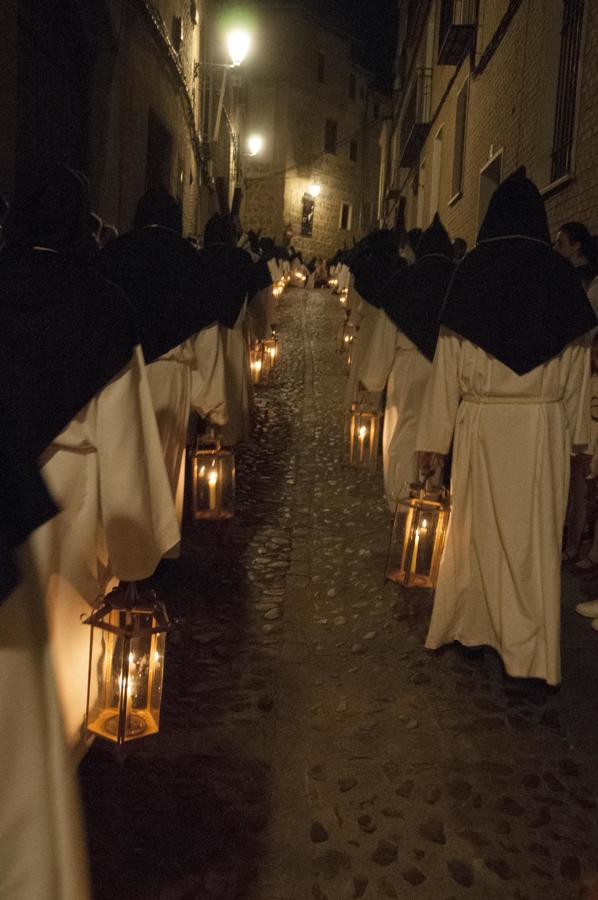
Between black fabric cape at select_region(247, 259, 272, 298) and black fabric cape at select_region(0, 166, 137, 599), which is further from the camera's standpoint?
black fabric cape at select_region(247, 259, 272, 298)

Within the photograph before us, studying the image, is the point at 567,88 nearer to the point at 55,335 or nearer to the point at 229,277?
the point at 229,277

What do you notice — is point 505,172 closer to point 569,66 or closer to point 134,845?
point 569,66

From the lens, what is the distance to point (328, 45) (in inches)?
1811

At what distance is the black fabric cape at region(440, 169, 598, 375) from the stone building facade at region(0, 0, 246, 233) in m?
2.21

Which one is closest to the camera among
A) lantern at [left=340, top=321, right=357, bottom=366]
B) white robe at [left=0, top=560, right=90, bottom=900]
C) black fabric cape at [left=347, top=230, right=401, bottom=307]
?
white robe at [left=0, top=560, right=90, bottom=900]

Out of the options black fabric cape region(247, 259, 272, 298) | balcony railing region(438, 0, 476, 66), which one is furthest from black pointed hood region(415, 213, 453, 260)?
balcony railing region(438, 0, 476, 66)

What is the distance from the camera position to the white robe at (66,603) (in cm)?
203

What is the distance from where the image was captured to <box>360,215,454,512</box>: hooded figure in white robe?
6043 millimetres

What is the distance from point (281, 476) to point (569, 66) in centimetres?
495

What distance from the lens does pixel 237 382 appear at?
8.91 m

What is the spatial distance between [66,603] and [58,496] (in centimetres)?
39

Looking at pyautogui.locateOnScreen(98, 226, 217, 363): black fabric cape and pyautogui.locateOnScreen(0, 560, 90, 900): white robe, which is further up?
pyautogui.locateOnScreen(98, 226, 217, 363): black fabric cape

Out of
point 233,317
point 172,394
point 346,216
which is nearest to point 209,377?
point 172,394

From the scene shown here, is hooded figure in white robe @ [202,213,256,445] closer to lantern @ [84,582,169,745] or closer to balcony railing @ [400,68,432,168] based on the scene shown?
lantern @ [84,582,169,745]
